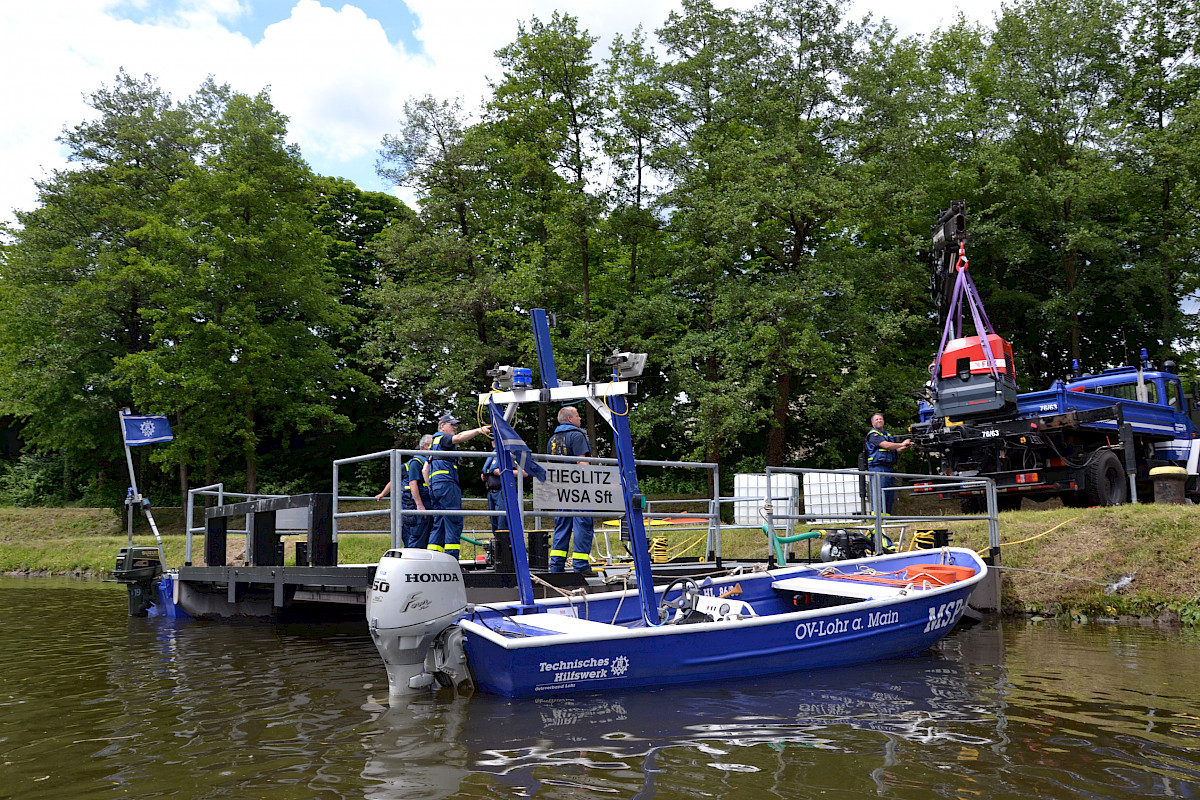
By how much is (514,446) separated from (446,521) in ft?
8.13

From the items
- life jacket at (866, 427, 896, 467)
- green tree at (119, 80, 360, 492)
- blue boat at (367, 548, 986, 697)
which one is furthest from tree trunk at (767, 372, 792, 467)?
blue boat at (367, 548, 986, 697)

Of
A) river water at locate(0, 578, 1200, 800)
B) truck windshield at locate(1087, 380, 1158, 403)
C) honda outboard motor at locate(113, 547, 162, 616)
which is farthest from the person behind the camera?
truck windshield at locate(1087, 380, 1158, 403)

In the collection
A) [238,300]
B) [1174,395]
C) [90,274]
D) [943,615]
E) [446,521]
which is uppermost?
[90,274]

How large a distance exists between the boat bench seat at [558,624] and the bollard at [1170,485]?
1001 centimetres

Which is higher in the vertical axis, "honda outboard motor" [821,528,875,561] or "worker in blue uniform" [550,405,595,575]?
"worker in blue uniform" [550,405,595,575]

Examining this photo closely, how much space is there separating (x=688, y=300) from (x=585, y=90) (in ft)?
22.3

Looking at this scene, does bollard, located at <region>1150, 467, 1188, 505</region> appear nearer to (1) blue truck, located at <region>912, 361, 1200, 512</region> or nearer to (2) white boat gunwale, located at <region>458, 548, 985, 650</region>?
(1) blue truck, located at <region>912, 361, 1200, 512</region>

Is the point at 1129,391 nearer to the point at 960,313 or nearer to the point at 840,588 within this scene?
the point at 960,313

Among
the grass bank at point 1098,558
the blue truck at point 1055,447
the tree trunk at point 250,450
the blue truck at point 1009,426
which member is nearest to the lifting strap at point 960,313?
the blue truck at point 1009,426

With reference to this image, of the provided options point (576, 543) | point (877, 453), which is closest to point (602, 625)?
point (576, 543)

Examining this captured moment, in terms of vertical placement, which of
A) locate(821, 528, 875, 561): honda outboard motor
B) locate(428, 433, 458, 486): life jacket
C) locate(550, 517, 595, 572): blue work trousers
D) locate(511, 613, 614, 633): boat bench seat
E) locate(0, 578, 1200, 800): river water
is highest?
locate(428, 433, 458, 486): life jacket

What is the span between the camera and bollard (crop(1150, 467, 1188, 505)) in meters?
13.2

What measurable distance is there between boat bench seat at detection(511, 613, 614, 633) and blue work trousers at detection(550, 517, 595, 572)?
1810mm

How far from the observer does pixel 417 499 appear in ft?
30.4
